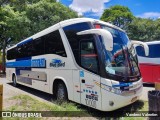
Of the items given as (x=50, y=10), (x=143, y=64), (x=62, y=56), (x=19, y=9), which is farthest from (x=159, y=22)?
(x=62, y=56)

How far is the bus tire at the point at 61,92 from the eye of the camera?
8.71m

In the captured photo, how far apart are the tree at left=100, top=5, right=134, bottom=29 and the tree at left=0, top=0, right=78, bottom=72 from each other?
19.5m

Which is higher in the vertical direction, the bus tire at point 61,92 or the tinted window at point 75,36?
the tinted window at point 75,36

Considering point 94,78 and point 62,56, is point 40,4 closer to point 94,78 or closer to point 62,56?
point 62,56

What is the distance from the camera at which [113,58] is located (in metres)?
7.21

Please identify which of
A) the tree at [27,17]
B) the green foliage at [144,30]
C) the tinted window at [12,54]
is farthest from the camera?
the green foliage at [144,30]

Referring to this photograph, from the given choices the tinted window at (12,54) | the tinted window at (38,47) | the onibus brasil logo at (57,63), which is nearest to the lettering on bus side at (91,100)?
the onibus brasil logo at (57,63)

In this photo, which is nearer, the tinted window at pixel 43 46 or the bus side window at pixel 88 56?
the bus side window at pixel 88 56

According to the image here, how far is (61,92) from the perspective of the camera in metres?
8.98

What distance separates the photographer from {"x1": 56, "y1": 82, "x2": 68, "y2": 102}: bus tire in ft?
28.6

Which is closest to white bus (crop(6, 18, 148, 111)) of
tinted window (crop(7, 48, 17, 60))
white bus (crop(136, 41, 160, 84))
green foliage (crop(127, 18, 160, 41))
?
tinted window (crop(7, 48, 17, 60))

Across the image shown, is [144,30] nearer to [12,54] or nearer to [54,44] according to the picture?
[12,54]

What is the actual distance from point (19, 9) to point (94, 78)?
907 inches

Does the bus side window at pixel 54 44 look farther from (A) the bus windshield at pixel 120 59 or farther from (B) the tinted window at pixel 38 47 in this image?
(A) the bus windshield at pixel 120 59
